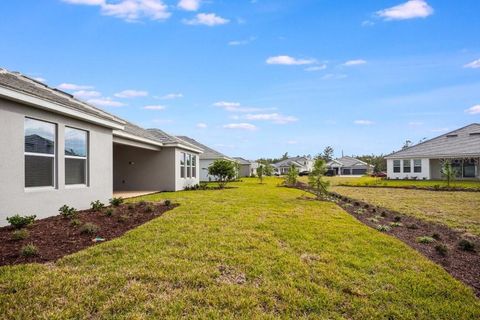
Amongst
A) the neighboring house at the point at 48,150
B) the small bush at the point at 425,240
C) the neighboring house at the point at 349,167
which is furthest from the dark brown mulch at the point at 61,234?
the neighboring house at the point at 349,167

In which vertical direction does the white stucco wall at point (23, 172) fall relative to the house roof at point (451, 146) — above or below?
below

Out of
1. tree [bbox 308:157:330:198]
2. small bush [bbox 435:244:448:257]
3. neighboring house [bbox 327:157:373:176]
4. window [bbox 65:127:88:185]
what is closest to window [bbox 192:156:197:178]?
tree [bbox 308:157:330:198]

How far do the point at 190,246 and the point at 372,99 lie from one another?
22709 millimetres

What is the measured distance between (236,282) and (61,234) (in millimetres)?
4388

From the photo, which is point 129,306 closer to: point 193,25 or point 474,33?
point 193,25

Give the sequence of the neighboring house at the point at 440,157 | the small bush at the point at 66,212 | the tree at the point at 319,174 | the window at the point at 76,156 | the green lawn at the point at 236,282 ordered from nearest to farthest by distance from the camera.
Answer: the green lawn at the point at 236,282 < the small bush at the point at 66,212 < the window at the point at 76,156 < the tree at the point at 319,174 < the neighboring house at the point at 440,157

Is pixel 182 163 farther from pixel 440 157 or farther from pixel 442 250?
pixel 440 157

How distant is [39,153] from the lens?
26.3 feet

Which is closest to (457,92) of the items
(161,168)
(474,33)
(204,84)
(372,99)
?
(372,99)

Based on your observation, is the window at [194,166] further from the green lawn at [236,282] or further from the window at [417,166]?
the window at [417,166]

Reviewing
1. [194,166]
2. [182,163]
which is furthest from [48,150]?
[194,166]

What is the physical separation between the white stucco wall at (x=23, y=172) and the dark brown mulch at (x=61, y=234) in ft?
1.59

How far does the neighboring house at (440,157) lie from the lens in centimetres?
3394

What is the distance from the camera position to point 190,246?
19.0ft
